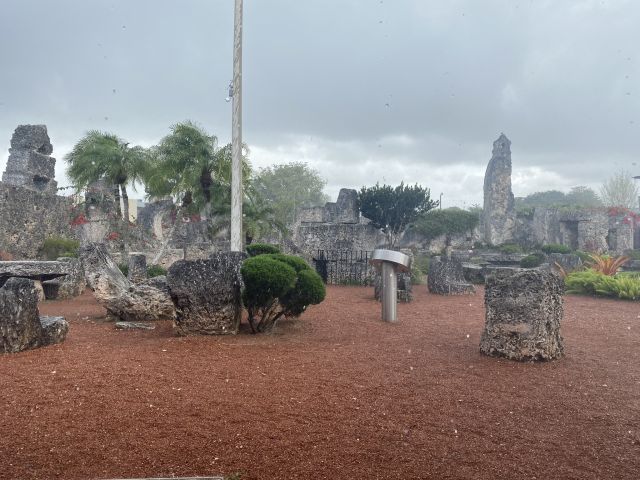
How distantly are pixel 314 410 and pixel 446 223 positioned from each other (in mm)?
28805

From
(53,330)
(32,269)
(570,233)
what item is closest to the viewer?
(53,330)

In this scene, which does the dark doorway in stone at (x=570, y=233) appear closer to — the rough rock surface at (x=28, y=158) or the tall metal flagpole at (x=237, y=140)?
the tall metal flagpole at (x=237, y=140)

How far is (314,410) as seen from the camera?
416 cm

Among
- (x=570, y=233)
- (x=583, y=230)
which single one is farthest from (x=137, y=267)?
(x=570, y=233)

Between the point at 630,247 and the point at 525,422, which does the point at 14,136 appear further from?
the point at 630,247

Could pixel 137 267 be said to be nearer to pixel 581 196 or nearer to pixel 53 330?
pixel 53 330

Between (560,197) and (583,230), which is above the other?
(560,197)

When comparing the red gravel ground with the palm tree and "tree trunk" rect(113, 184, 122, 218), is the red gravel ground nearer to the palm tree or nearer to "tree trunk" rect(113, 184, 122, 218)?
the palm tree

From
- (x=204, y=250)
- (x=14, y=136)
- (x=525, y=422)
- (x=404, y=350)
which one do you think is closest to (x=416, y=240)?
(x=204, y=250)

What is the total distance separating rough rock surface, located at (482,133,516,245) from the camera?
33.1m

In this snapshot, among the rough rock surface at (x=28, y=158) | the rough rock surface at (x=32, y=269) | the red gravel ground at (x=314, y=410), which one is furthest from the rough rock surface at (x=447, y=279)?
the rough rock surface at (x=28, y=158)

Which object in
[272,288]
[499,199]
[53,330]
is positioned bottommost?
[53,330]

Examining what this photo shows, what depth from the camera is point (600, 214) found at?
3017 centimetres

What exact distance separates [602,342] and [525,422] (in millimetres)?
4278
